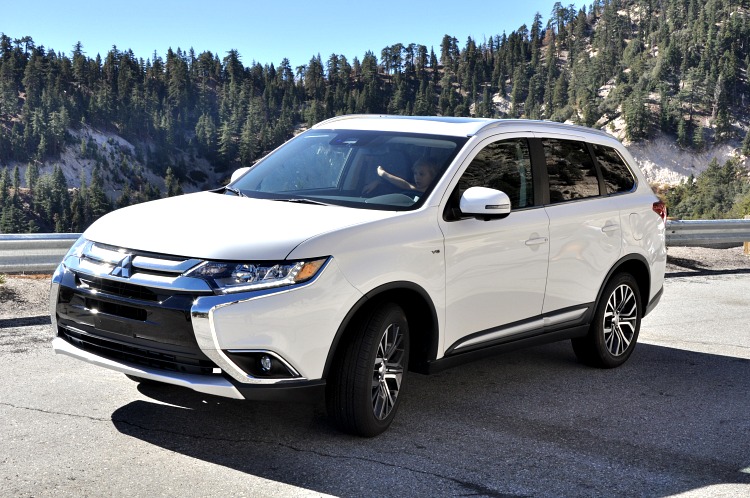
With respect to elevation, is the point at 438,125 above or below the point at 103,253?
above

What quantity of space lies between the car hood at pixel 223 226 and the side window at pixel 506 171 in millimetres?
793

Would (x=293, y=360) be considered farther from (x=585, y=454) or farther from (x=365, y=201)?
(x=585, y=454)

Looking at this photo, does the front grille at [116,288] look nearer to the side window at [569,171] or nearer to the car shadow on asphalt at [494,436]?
the car shadow on asphalt at [494,436]

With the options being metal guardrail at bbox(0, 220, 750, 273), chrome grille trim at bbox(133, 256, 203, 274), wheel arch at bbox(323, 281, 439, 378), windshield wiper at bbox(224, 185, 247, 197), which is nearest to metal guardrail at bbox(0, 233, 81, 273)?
metal guardrail at bbox(0, 220, 750, 273)

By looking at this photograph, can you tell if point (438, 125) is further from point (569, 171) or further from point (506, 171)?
point (569, 171)

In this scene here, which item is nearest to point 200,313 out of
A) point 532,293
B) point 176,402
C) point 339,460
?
point 339,460

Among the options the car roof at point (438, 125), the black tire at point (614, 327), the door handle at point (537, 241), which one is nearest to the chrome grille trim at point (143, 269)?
the car roof at point (438, 125)

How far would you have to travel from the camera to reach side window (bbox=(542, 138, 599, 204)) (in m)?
5.95

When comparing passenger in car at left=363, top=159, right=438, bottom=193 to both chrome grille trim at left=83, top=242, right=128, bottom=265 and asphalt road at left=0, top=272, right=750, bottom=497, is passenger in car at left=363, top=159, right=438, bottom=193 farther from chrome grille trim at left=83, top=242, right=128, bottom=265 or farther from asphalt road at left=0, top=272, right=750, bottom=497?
chrome grille trim at left=83, top=242, right=128, bottom=265

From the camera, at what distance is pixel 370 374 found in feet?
14.4

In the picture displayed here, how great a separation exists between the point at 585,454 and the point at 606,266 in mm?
2090

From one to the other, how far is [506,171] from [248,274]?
86.2 inches

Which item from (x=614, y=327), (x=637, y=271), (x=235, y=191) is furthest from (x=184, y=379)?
(x=637, y=271)

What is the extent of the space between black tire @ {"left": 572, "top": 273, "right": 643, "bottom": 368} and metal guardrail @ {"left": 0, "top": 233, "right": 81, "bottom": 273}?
477 centimetres
